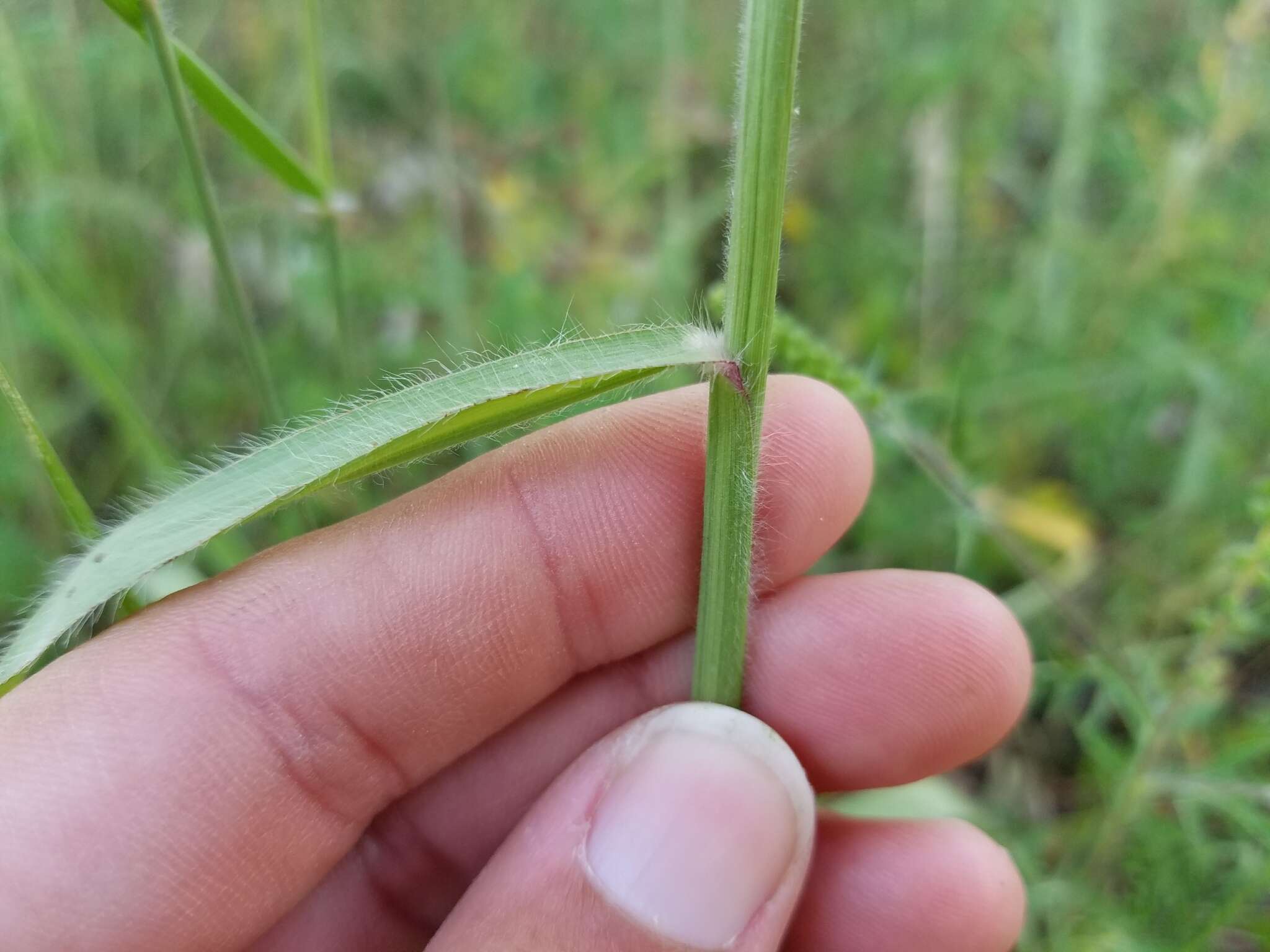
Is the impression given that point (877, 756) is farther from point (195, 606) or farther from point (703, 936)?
point (195, 606)

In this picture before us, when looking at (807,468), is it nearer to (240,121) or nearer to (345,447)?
(345,447)

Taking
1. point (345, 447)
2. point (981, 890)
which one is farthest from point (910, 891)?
point (345, 447)

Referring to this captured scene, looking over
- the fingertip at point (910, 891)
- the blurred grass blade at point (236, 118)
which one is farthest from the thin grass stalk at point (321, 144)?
the fingertip at point (910, 891)

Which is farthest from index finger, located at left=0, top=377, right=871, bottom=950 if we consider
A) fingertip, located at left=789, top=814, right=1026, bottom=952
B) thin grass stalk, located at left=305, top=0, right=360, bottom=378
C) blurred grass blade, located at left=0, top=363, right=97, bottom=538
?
fingertip, located at left=789, top=814, right=1026, bottom=952

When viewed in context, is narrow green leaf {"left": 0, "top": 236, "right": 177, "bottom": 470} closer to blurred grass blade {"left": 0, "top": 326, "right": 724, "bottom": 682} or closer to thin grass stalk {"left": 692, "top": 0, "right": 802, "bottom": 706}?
blurred grass blade {"left": 0, "top": 326, "right": 724, "bottom": 682}

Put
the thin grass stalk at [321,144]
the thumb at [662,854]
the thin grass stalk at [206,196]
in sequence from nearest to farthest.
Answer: the thin grass stalk at [206,196] < the thumb at [662,854] < the thin grass stalk at [321,144]

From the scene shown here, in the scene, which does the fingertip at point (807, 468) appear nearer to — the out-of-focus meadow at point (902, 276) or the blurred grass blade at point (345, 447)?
the out-of-focus meadow at point (902, 276)
